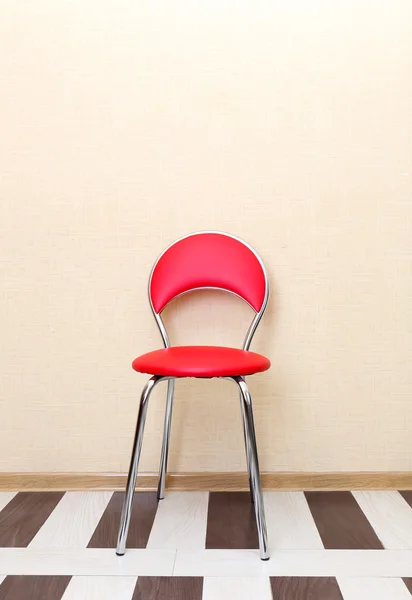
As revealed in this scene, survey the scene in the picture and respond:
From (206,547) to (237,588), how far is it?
0.19 m

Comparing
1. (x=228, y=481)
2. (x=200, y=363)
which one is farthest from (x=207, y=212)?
(x=228, y=481)

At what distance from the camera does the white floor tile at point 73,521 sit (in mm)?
1421

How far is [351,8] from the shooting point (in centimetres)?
172

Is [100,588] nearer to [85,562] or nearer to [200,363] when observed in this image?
[85,562]

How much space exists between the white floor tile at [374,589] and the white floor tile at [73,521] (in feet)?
2.03

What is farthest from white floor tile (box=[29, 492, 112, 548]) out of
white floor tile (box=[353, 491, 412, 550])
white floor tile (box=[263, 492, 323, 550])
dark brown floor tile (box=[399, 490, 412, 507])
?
dark brown floor tile (box=[399, 490, 412, 507])

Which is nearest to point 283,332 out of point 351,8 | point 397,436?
point 397,436

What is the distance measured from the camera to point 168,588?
1.21 metres

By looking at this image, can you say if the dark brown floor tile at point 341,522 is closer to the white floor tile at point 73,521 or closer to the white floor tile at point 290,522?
the white floor tile at point 290,522

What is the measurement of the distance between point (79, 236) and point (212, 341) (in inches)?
20.2

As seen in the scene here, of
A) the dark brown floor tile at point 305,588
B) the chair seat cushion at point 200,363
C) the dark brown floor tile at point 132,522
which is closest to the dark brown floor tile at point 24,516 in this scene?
the dark brown floor tile at point 132,522

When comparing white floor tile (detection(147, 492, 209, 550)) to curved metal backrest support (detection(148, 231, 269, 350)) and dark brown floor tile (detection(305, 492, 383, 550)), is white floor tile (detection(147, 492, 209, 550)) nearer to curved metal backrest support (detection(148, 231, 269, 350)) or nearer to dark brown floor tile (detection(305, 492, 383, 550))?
dark brown floor tile (detection(305, 492, 383, 550))

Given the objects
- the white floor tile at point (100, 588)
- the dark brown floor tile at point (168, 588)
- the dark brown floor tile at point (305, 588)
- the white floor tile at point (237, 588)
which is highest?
the dark brown floor tile at point (305, 588)

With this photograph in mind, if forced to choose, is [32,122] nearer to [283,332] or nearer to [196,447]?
[283,332]
